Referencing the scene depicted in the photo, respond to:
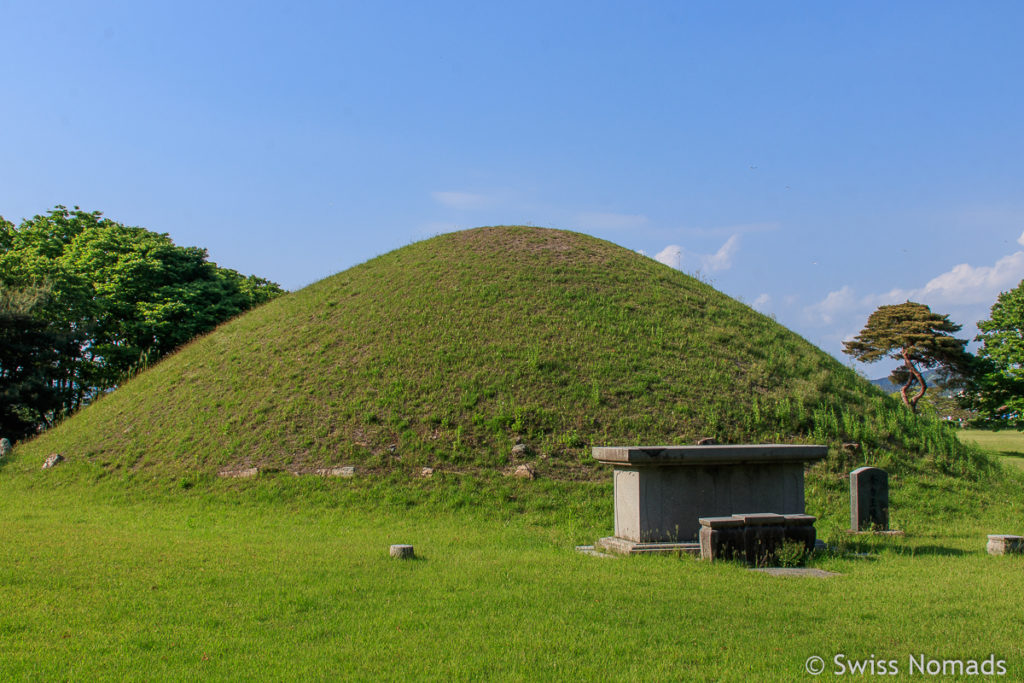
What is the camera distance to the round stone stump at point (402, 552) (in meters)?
9.16

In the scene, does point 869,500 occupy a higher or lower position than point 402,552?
higher

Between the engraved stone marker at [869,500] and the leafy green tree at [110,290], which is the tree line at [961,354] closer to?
the engraved stone marker at [869,500]

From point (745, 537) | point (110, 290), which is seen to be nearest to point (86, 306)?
point (110, 290)

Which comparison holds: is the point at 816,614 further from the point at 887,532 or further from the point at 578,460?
the point at 578,460

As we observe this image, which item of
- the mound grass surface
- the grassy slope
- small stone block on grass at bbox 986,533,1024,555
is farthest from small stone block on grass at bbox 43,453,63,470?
small stone block on grass at bbox 986,533,1024,555

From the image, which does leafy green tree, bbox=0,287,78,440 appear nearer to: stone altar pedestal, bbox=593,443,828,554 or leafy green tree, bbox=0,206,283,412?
leafy green tree, bbox=0,206,283,412

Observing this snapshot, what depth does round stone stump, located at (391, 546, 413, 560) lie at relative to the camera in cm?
916

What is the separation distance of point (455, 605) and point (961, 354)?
4566 centimetres

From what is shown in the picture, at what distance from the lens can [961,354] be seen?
4275cm

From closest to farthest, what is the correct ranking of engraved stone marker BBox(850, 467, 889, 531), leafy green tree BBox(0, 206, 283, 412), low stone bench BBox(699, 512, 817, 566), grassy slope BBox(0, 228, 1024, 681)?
1. grassy slope BBox(0, 228, 1024, 681)
2. low stone bench BBox(699, 512, 817, 566)
3. engraved stone marker BBox(850, 467, 889, 531)
4. leafy green tree BBox(0, 206, 283, 412)

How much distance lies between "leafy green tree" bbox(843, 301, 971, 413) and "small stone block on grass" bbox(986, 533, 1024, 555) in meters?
36.7

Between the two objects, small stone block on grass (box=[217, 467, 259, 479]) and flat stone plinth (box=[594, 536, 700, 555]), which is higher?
small stone block on grass (box=[217, 467, 259, 479])

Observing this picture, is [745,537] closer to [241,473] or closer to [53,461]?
[241,473]

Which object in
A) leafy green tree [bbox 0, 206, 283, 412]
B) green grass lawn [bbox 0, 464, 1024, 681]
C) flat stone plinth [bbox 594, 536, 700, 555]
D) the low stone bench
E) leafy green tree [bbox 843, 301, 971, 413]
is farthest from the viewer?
leafy green tree [bbox 843, 301, 971, 413]
